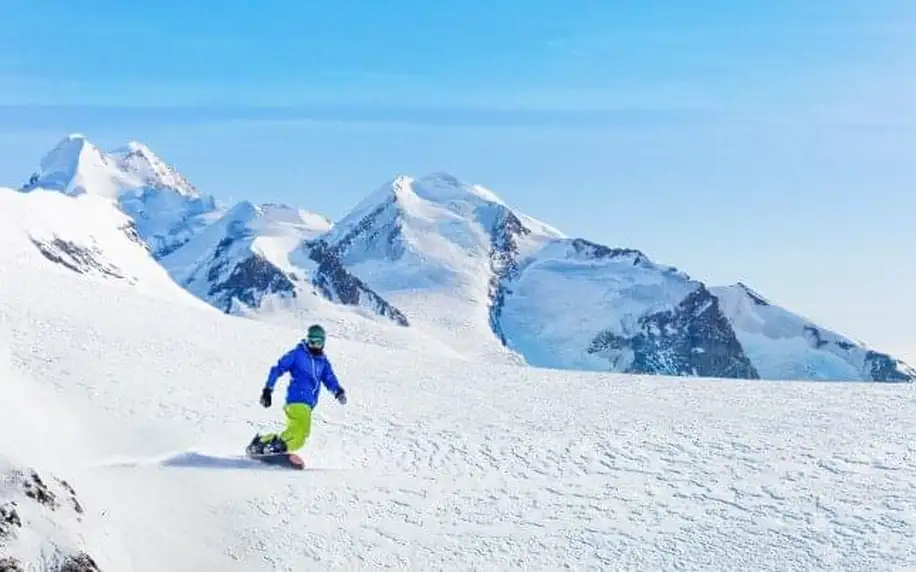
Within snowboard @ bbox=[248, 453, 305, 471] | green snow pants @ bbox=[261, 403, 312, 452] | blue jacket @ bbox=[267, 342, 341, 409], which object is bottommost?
snowboard @ bbox=[248, 453, 305, 471]

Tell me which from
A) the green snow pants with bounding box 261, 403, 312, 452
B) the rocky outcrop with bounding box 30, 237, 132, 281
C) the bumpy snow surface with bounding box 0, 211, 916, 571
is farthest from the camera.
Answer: the rocky outcrop with bounding box 30, 237, 132, 281

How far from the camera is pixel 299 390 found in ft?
54.5

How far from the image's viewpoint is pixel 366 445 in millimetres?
17734

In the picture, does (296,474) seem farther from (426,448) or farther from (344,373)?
(344,373)

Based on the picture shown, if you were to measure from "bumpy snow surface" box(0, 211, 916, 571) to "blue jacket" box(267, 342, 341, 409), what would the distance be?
1.00m

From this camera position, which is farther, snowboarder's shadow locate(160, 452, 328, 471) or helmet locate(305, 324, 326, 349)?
helmet locate(305, 324, 326, 349)

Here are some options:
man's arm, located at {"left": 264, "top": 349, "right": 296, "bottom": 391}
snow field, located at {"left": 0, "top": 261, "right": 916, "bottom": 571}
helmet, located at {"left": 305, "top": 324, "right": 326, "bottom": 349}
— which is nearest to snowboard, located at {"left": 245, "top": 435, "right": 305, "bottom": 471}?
snow field, located at {"left": 0, "top": 261, "right": 916, "bottom": 571}

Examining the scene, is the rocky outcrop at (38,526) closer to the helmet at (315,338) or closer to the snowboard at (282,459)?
the snowboard at (282,459)

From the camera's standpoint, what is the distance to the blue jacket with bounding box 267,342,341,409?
54.4 feet

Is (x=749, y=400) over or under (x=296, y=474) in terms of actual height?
over

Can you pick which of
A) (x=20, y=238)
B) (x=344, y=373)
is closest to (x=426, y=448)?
(x=344, y=373)

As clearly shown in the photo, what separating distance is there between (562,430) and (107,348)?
9569 mm

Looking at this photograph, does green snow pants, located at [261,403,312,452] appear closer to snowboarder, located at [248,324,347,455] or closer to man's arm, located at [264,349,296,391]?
snowboarder, located at [248,324,347,455]

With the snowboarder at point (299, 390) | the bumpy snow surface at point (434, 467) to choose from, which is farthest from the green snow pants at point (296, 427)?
the bumpy snow surface at point (434, 467)
